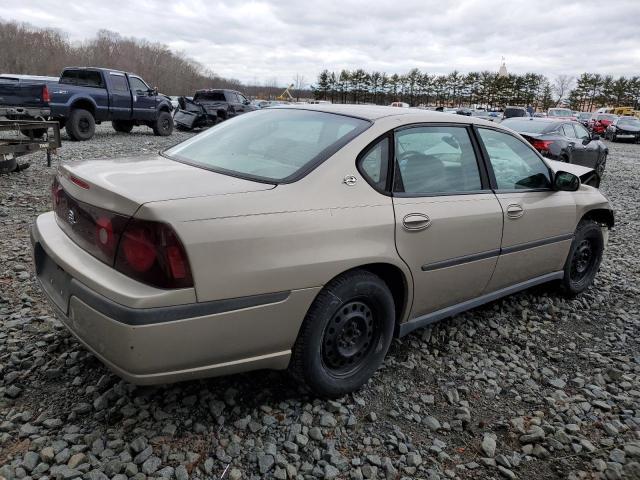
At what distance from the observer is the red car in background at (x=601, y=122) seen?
1152 inches

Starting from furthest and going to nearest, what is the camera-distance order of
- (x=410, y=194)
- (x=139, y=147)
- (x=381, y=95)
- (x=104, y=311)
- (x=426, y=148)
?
(x=381, y=95)
(x=139, y=147)
(x=426, y=148)
(x=410, y=194)
(x=104, y=311)

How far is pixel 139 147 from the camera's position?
41.1 ft

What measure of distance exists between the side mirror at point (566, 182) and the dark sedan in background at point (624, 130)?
27335mm

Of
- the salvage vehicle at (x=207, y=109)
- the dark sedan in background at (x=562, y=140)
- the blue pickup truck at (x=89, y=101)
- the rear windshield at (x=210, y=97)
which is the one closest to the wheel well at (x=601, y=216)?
the dark sedan in background at (x=562, y=140)

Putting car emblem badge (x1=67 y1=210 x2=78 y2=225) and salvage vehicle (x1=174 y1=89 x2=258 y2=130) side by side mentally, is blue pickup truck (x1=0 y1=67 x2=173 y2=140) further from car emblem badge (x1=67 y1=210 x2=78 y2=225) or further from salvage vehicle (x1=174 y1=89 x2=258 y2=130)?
car emblem badge (x1=67 y1=210 x2=78 y2=225)

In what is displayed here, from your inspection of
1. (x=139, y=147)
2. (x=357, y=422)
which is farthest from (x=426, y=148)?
(x=139, y=147)

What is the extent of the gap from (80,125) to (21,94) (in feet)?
4.97

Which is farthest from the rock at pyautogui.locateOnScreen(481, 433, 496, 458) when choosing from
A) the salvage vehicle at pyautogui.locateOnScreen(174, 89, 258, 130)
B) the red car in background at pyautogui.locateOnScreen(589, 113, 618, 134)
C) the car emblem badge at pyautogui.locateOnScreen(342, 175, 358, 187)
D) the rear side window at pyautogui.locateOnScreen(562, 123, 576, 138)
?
the red car in background at pyautogui.locateOnScreen(589, 113, 618, 134)

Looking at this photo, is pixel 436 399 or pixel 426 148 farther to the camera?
pixel 426 148

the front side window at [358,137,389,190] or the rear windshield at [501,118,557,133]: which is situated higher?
the front side window at [358,137,389,190]

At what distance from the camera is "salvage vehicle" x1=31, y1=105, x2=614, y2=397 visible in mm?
1929

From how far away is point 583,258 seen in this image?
424cm

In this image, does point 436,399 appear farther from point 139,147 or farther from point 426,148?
point 139,147

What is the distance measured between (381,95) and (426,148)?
83.5 m
